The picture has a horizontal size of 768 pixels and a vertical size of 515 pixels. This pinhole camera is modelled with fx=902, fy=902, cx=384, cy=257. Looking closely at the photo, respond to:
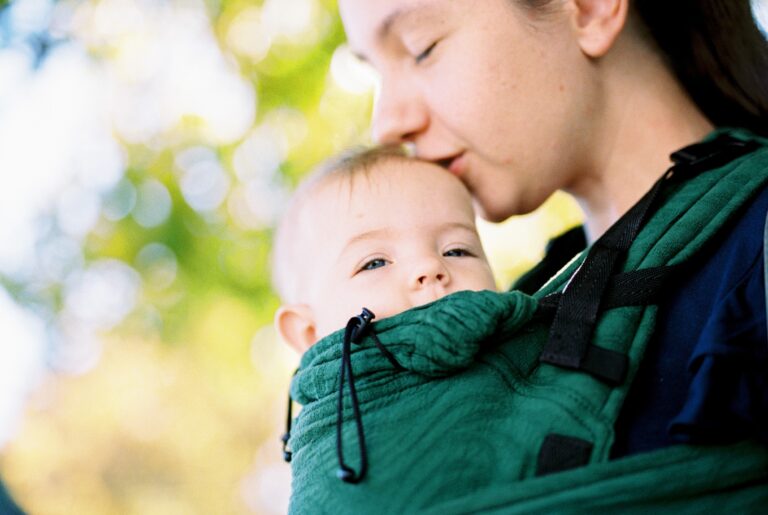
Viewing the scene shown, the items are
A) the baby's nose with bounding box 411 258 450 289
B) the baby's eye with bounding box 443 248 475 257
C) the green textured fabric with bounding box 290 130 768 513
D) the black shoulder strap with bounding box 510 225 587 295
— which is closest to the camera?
the green textured fabric with bounding box 290 130 768 513

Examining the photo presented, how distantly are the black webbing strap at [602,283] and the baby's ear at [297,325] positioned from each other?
500mm

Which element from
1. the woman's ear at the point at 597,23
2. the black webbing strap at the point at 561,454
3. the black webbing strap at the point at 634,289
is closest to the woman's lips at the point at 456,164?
the woman's ear at the point at 597,23

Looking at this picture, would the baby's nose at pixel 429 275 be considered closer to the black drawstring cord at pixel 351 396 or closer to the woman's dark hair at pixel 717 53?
the black drawstring cord at pixel 351 396

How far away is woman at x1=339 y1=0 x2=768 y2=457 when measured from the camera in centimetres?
162

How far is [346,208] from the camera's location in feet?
5.15

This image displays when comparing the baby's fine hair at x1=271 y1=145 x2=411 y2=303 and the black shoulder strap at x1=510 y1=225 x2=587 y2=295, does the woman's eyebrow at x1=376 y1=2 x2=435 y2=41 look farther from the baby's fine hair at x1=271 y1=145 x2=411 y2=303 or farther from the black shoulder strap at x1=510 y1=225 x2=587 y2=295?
the black shoulder strap at x1=510 y1=225 x2=587 y2=295

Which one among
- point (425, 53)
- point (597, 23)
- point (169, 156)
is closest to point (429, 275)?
point (425, 53)

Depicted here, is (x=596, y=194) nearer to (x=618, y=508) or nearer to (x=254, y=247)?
(x=618, y=508)

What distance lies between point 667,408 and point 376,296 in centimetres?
47

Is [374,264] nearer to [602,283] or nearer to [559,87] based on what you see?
[602,283]

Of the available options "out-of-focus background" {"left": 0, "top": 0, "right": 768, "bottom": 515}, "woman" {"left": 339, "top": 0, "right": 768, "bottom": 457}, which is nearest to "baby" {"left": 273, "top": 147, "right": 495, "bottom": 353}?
"woman" {"left": 339, "top": 0, "right": 768, "bottom": 457}

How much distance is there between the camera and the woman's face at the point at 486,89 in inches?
63.6

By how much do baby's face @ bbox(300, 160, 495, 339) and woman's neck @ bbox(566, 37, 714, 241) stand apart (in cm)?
29

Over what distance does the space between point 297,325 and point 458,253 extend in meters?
0.31
